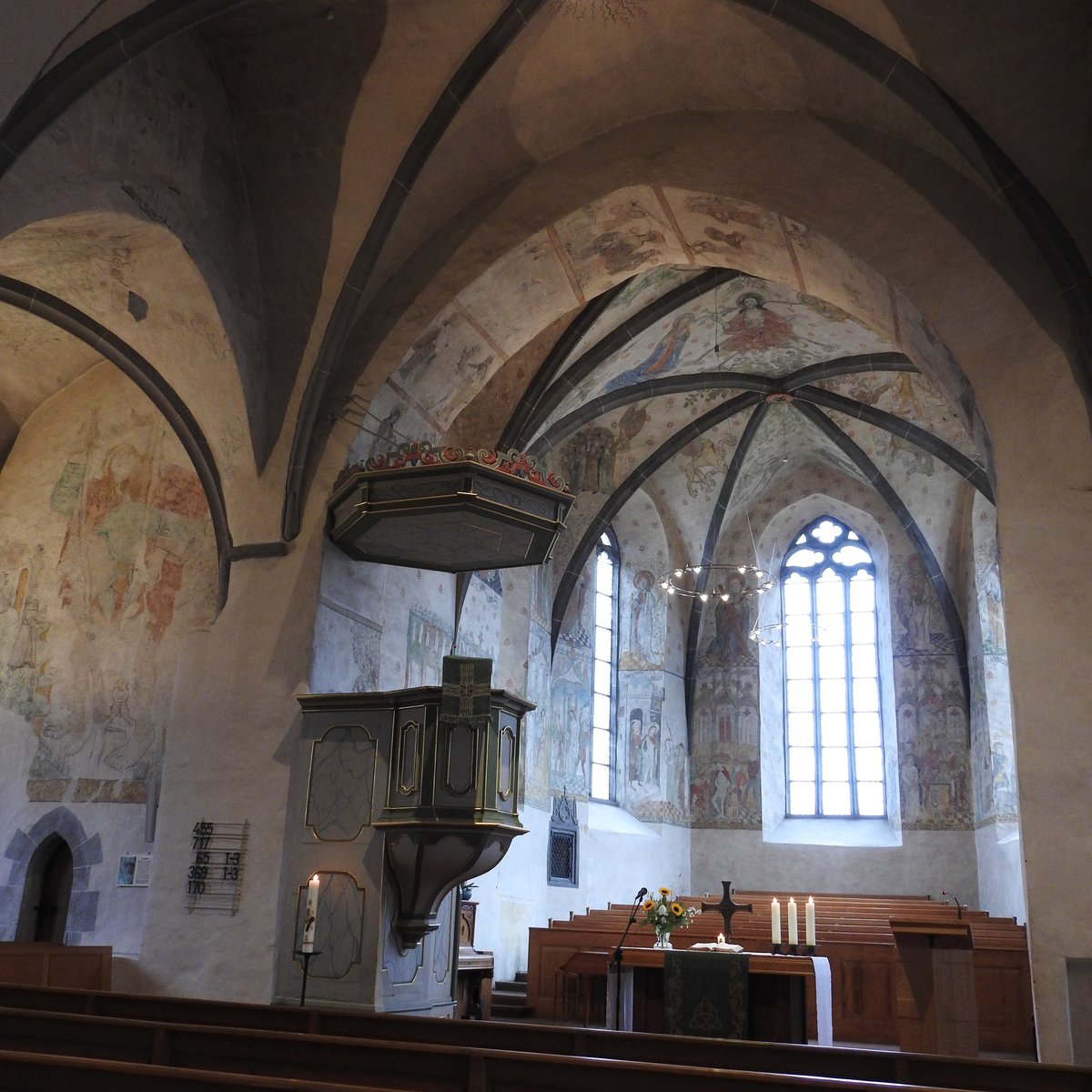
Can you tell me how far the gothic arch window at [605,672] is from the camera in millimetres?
20172

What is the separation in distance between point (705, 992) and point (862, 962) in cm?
432

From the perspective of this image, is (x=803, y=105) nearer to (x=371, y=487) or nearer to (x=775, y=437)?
(x=371, y=487)

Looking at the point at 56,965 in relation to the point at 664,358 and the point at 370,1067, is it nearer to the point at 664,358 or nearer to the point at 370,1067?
the point at 370,1067

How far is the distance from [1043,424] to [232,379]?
26.6 feet

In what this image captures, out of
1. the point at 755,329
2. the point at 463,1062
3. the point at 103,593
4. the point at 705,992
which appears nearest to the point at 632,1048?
the point at 463,1062

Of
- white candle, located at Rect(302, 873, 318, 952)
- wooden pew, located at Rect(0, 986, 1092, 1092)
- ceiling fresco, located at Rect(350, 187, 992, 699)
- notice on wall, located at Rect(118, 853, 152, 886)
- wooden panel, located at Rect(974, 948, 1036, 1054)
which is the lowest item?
wooden panel, located at Rect(974, 948, 1036, 1054)

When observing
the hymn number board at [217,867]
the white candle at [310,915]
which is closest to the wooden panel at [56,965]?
the hymn number board at [217,867]

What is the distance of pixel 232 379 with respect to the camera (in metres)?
12.2

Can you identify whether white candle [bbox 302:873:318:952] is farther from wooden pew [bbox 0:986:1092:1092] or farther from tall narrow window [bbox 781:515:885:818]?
tall narrow window [bbox 781:515:885:818]

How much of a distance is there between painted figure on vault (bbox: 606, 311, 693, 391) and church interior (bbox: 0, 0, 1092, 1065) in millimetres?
90

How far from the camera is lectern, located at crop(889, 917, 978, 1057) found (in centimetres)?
852

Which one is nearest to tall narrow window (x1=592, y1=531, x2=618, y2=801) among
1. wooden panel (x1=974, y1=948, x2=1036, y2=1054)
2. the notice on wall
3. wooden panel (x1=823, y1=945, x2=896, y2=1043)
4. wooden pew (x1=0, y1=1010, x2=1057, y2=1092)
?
wooden panel (x1=823, y1=945, x2=896, y2=1043)

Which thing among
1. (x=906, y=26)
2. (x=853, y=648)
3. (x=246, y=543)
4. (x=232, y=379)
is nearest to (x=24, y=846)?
(x=246, y=543)

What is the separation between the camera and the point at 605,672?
20812 mm
